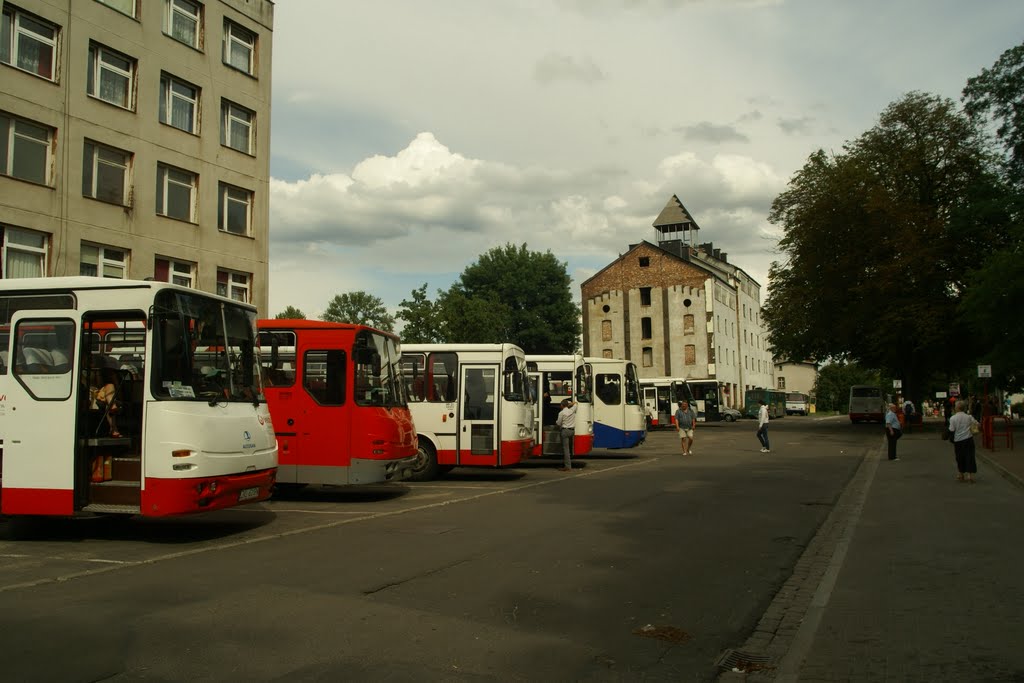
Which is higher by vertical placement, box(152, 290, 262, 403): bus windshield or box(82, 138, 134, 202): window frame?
box(82, 138, 134, 202): window frame

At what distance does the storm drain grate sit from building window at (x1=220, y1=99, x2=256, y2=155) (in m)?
29.1

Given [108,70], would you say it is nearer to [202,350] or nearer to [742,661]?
[202,350]

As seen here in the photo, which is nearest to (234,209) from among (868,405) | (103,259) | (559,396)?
(103,259)

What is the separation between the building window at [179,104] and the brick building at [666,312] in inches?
1981

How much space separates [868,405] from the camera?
5716 centimetres

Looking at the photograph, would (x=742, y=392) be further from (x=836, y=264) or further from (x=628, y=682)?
(x=628, y=682)

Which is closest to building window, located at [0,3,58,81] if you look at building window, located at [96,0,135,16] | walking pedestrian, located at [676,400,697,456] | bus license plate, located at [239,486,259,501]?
building window, located at [96,0,135,16]

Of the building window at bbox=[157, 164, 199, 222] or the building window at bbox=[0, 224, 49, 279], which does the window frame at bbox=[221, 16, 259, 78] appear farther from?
the building window at bbox=[0, 224, 49, 279]

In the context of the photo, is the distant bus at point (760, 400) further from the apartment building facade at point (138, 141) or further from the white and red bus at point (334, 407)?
the white and red bus at point (334, 407)

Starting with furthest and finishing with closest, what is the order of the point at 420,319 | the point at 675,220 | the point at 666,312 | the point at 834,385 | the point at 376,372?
the point at 834,385
the point at 675,220
the point at 666,312
the point at 420,319
the point at 376,372

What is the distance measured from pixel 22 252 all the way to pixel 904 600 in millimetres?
23921

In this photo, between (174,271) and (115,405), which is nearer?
(115,405)

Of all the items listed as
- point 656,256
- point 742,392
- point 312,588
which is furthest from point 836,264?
point 742,392

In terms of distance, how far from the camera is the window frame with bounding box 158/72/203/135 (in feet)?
93.0
